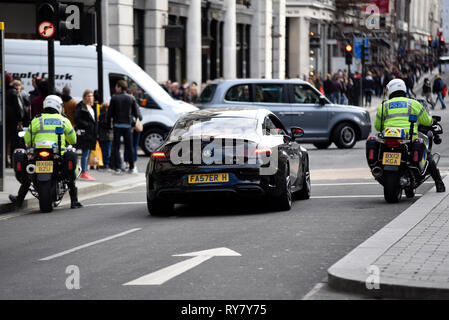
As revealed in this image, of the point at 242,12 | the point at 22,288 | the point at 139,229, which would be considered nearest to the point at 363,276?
the point at 22,288

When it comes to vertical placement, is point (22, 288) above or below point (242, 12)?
below

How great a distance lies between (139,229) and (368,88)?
40.3 meters

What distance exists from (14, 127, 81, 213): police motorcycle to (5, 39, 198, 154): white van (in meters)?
10.5

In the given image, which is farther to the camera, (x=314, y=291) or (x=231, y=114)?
(x=231, y=114)

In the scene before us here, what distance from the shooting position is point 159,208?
42.1 feet

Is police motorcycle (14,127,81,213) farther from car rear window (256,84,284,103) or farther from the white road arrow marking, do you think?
car rear window (256,84,284,103)

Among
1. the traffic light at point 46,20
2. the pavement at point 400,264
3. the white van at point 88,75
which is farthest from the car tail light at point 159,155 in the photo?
the white van at point 88,75

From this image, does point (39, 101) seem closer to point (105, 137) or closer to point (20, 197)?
point (105, 137)

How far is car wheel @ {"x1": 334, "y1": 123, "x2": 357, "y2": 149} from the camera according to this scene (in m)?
25.9

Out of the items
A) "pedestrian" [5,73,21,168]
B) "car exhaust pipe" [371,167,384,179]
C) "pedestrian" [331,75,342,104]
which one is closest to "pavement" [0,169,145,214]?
"pedestrian" [5,73,21,168]

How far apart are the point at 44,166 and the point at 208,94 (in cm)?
1215

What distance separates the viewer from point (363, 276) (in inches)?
294

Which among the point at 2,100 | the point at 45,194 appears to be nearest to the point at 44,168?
the point at 45,194
